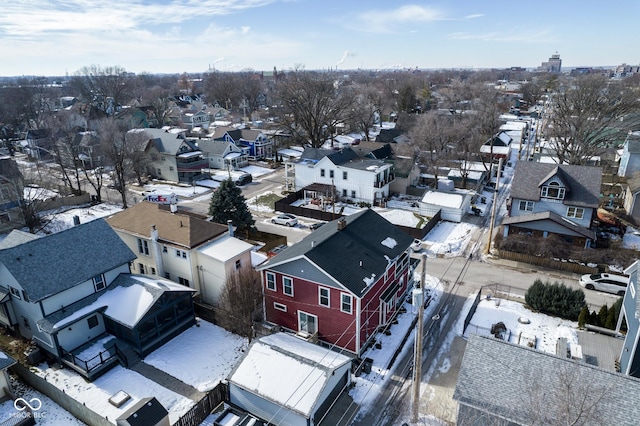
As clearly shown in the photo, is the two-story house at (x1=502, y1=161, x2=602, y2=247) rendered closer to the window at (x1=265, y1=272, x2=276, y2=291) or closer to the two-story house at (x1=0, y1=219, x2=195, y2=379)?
the window at (x1=265, y1=272, x2=276, y2=291)

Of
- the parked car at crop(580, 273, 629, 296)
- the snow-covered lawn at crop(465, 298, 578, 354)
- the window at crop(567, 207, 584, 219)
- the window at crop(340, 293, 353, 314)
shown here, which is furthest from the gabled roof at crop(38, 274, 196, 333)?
the window at crop(567, 207, 584, 219)

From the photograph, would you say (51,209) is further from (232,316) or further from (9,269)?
(232,316)

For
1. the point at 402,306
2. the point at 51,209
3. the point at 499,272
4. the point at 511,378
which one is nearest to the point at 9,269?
the point at 402,306

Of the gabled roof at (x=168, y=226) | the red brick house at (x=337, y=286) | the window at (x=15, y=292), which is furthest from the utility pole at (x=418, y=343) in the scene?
the window at (x=15, y=292)

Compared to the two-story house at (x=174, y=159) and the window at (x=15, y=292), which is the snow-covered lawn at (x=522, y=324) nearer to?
the window at (x=15, y=292)

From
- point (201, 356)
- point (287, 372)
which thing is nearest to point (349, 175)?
point (201, 356)

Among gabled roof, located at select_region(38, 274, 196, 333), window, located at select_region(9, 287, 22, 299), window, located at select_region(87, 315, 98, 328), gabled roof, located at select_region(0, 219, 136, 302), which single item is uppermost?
gabled roof, located at select_region(0, 219, 136, 302)
